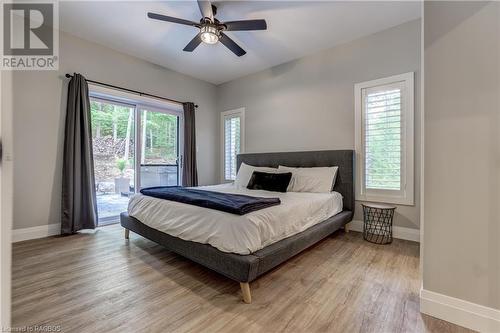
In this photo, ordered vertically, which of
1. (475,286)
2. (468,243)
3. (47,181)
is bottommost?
(475,286)

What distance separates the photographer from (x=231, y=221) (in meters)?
1.82

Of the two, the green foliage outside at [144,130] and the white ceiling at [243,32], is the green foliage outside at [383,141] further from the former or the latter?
the green foliage outside at [144,130]

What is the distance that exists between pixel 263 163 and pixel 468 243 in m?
3.17

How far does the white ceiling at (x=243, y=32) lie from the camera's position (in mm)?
2717

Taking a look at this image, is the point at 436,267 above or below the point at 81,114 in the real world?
below

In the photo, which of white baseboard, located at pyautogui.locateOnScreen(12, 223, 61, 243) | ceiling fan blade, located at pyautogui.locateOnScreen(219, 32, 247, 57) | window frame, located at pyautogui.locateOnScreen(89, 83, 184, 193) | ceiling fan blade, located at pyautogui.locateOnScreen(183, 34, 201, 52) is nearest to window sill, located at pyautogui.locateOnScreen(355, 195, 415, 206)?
ceiling fan blade, located at pyautogui.locateOnScreen(219, 32, 247, 57)

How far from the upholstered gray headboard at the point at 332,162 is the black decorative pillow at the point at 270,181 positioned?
1.76 ft

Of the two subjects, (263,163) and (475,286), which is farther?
(263,163)

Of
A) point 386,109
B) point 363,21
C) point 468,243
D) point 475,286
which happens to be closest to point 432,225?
point 468,243

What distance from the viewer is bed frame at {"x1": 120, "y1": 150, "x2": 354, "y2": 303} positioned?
171cm

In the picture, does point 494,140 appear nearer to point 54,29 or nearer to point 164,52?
point 164,52

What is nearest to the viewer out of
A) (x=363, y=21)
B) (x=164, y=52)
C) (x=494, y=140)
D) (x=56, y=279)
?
(x=494, y=140)

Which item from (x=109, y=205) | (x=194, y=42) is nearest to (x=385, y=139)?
(x=194, y=42)

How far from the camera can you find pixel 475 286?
4.72 feet
